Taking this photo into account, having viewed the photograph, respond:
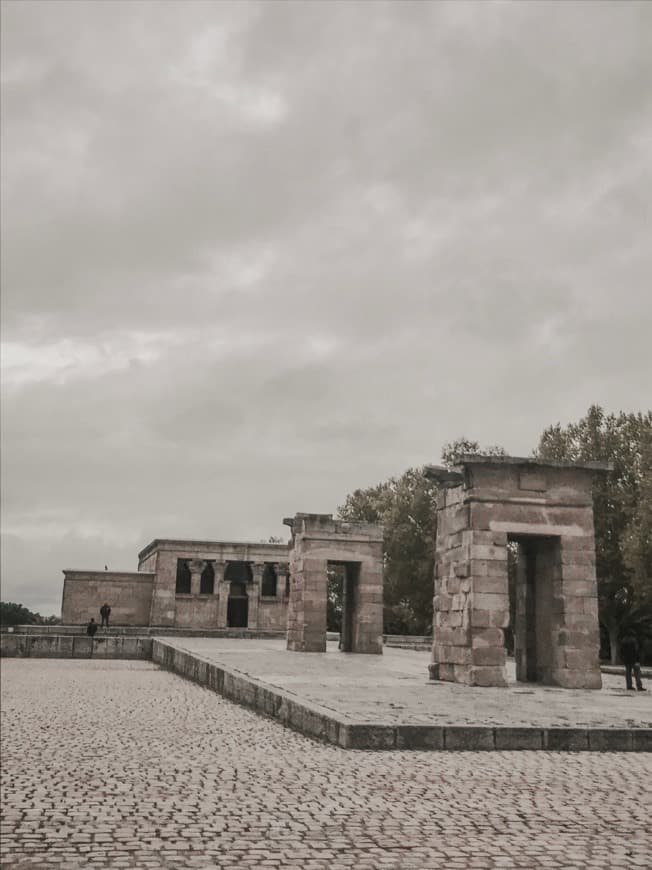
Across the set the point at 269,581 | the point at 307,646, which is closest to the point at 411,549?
the point at 269,581

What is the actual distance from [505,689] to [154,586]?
33063 mm

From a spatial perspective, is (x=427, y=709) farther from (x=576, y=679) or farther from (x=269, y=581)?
(x=269, y=581)

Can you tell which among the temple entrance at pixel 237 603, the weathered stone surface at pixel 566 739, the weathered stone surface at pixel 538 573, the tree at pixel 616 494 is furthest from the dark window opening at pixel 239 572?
the weathered stone surface at pixel 566 739

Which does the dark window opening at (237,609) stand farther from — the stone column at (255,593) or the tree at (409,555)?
the tree at (409,555)

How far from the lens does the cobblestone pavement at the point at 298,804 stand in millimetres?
4996

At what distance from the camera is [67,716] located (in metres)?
11.9

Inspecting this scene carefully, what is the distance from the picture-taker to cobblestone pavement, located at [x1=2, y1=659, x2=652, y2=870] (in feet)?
16.4

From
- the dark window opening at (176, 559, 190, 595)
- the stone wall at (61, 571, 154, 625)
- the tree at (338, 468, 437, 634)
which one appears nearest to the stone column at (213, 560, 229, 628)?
the dark window opening at (176, 559, 190, 595)

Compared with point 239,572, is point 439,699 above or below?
below

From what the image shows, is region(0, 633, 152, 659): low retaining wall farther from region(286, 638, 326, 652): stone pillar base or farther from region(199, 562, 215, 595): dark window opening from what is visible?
region(199, 562, 215, 595): dark window opening

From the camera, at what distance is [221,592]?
147 ft

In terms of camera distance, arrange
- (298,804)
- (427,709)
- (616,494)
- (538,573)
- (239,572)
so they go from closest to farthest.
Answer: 1. (298,804)
2. (427,709)
3. (538,573)
4. (616,494)
5. (239,572)

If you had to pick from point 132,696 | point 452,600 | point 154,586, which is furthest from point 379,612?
point 154,586

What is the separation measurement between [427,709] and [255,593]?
118 feet
